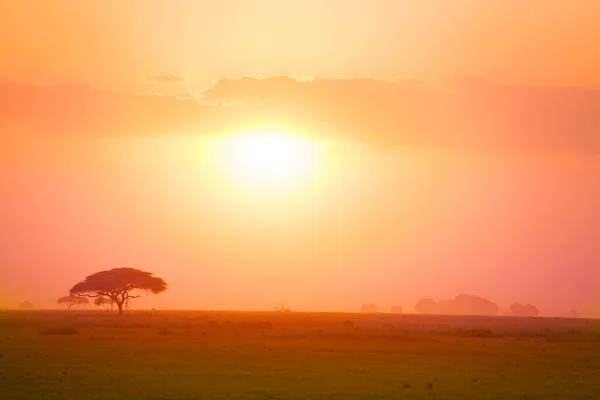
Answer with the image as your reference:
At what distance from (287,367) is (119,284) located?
110207 mm

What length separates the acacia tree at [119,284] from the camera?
15375 centimetres

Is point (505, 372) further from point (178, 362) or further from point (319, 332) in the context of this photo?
point (319, 332)

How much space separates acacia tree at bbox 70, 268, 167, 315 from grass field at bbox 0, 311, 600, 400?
7616 centimetres

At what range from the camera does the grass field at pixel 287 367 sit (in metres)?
38.1

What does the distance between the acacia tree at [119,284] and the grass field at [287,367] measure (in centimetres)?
7616

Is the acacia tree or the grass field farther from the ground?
the acacia tree

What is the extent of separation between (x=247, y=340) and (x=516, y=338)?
2874 centimetres

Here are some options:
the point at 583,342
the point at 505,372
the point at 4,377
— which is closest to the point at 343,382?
the point at 505,372

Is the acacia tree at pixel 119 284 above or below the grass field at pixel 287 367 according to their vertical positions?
above

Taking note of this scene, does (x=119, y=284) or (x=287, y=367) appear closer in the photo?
(x=287, y=367)

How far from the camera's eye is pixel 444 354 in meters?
60.2

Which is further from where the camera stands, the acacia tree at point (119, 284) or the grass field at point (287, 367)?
the acacia tree at point (119, 284)

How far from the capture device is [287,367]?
48.3m

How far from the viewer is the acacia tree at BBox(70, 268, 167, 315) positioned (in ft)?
504
